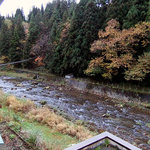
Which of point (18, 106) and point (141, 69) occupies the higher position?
point (141, 69)

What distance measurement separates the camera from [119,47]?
39.8ft

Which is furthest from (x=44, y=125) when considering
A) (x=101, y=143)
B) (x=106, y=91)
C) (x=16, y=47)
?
(x=16, y=47)

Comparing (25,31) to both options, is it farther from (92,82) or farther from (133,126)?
(133,126)

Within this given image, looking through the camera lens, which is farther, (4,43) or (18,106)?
(4,43)

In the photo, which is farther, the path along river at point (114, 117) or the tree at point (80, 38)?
the tree at point (80, 38)

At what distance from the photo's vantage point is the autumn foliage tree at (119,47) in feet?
37.2

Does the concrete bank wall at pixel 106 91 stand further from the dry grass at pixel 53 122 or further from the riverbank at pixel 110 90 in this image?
the dry grass at pixel 53 122

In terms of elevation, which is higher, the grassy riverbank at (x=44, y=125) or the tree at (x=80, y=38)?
the tree at (x=80, y=38)

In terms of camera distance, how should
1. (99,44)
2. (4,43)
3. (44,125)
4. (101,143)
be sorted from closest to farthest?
(101,143) < (44,125) < (99,44) < (4,43)

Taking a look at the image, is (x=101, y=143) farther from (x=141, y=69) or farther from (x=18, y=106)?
(x=141, y=69)

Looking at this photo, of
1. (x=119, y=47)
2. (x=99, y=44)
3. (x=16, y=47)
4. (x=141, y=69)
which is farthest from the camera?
(x=16, y=47)

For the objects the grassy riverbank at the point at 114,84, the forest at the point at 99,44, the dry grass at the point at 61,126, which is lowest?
the dry grass at the point at 61,126

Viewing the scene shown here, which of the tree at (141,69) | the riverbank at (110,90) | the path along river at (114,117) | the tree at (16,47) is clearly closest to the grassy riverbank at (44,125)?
the path along river at (114,117)

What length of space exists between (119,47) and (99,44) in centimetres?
189
